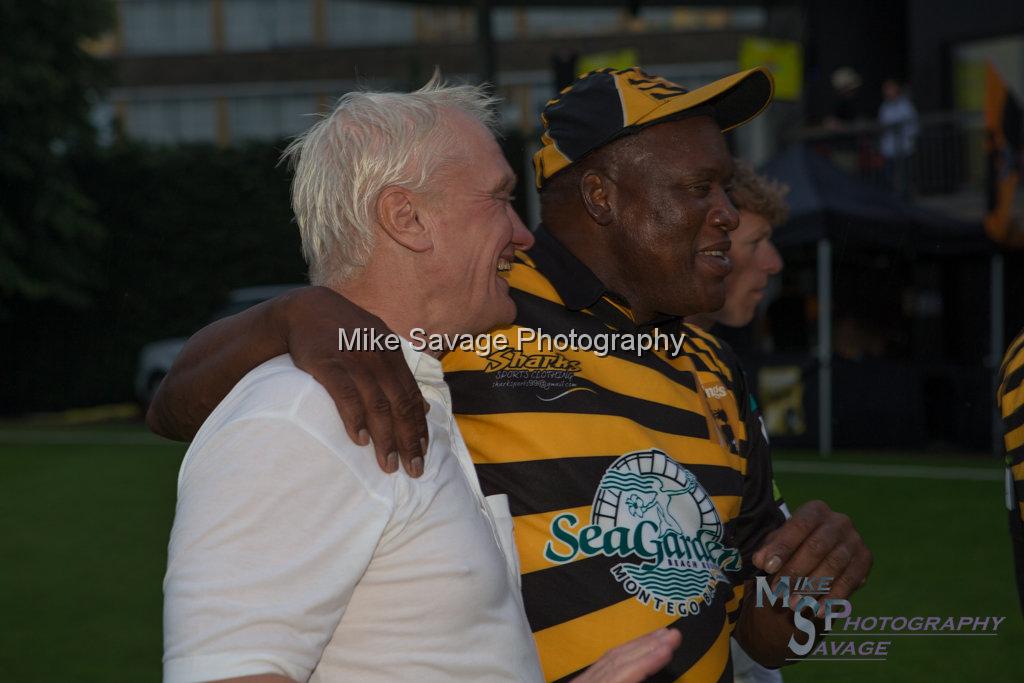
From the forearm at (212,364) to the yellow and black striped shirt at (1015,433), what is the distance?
145 centimetres

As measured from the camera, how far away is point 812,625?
2.52 metres

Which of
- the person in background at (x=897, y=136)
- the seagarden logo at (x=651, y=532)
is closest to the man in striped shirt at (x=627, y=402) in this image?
the seagarden logo at (x=651, y=532)

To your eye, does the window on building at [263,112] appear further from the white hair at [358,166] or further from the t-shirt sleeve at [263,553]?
the t-shirt sleeve at [263,553]

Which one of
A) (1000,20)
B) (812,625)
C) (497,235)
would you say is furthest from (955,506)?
(1000,20)

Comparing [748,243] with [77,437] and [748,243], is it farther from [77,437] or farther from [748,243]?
[77,437]

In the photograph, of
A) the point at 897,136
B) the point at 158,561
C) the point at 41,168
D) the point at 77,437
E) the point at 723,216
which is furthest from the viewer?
the point at 41,168

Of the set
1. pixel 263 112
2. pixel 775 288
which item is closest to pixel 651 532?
pixel 775 288

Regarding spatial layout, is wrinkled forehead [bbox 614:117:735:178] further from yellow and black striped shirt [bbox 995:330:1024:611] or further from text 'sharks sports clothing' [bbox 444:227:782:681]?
yellow and black striped shirt [bbox 995:330:1024:611]

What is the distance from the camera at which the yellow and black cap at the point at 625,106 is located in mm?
2496

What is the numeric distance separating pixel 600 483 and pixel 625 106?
0.84 m

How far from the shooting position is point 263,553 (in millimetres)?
1515

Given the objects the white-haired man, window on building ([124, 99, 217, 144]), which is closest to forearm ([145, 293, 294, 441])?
the white-haired man

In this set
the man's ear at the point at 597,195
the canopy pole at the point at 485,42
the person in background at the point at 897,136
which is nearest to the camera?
the man's ear at the point at 597,195

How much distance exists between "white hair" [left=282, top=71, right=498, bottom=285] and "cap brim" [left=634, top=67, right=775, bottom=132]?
0.65 meters
